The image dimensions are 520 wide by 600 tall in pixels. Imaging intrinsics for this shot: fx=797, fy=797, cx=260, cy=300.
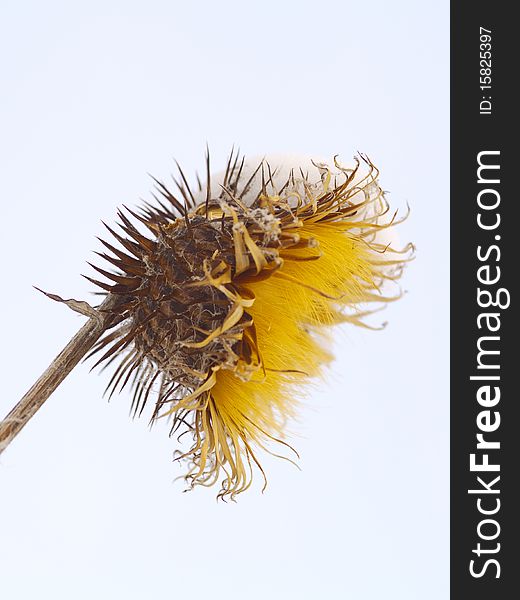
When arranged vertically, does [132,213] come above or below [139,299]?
above

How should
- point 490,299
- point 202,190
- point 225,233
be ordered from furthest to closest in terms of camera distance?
point 490,299
point 202,190
point 225,233

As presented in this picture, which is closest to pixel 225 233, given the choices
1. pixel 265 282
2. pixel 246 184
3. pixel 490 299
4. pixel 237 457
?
pixel 265 282

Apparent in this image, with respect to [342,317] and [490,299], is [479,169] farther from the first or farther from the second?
[342,317]

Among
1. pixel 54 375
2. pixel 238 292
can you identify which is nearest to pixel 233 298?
pixel 238 292
